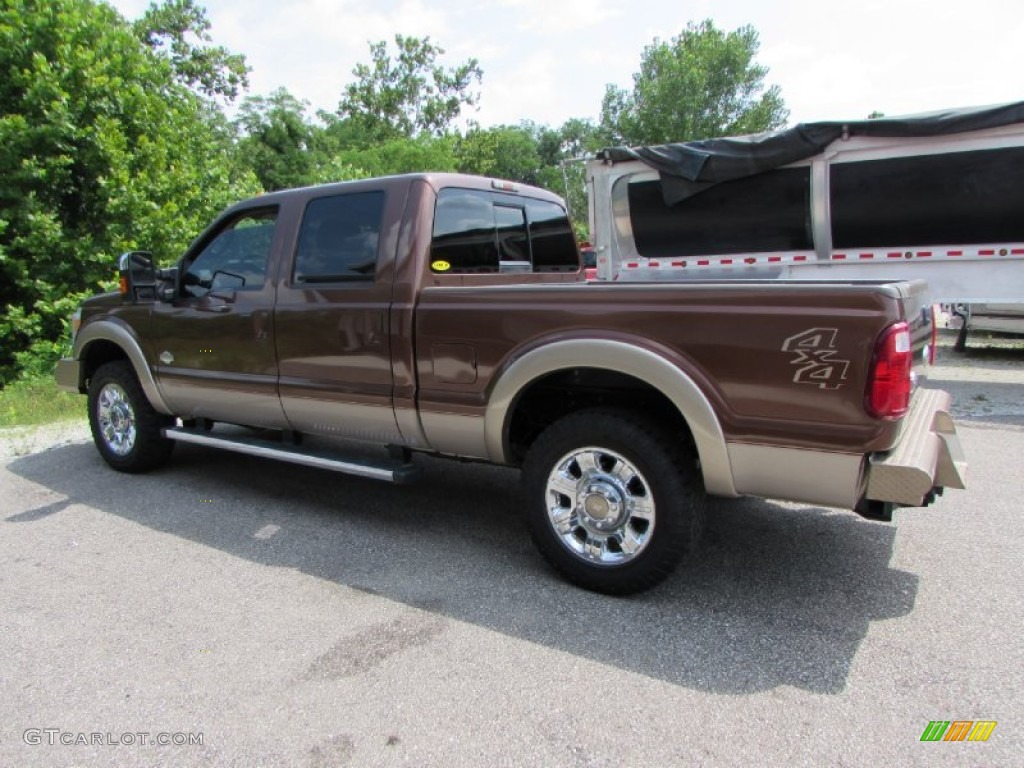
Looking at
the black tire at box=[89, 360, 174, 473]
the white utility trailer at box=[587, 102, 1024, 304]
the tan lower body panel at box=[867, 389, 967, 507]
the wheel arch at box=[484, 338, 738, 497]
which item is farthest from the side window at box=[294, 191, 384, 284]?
the white utility trailer at box=[587, 102, 1024, 304]

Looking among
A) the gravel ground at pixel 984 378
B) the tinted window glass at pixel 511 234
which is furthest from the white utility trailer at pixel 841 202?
the tinted window glass at pixel 511 234

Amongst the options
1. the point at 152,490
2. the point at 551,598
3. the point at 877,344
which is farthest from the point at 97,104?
the point at 877,344

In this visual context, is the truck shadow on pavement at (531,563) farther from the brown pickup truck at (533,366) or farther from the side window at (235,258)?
the side window at (235,258)

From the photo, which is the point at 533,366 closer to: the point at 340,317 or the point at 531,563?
the point at 531,563

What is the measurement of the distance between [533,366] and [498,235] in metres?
1.44

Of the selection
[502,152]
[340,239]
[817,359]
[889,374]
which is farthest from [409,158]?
[502,152]

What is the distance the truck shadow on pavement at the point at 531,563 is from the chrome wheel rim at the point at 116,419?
0.25 m

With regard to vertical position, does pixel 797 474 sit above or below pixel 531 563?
above

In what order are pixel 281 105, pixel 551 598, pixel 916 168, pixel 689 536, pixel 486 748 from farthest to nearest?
pixel 281 105
pixel 916 168
pixel 551 598
pixel 689 536
pixel 486 748

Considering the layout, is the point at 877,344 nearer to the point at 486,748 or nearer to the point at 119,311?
the point at 486,748

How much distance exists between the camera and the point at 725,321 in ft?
9.18

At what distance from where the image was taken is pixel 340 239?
4051 millimetres

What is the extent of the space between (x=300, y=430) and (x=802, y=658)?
10.1ft

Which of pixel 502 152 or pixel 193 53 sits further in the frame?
pixel 502 152
